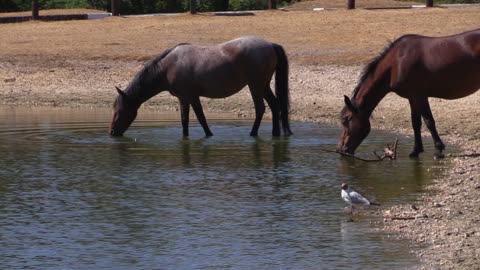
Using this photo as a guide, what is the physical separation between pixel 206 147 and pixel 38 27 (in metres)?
16.9

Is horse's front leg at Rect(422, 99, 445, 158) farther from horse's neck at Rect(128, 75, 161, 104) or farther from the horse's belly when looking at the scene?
horse's neck at Rect(128, 75, 161, 104)

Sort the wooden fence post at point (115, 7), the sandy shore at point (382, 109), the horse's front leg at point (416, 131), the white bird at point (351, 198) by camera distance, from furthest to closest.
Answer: the wooden fence post at point (115, 7)
the horse's front leg at point (416, 131)
the white bird at point (351, 198)
the sandy shore at point (382, 109)

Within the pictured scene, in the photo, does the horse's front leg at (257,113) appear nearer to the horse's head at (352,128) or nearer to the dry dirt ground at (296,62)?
the dry dirt ground at (296,62)

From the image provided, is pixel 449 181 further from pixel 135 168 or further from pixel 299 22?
pixel 299 22

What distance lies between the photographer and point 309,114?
64.1ft

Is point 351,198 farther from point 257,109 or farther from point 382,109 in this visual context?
point 382,109

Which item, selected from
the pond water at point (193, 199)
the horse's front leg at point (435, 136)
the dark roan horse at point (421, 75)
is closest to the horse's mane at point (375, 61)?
the dark roan horse at point (421, 75)

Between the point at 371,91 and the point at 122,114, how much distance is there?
439 cm

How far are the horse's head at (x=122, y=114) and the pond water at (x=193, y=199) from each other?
0.25 m

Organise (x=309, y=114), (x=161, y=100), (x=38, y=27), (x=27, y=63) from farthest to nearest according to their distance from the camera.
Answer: (x=38, y=27), (x=27, y=63), (x=161, y=100), (x=309, y=114)

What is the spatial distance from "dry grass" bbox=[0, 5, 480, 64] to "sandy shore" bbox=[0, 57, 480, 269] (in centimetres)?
109

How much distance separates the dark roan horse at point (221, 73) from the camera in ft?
54.2

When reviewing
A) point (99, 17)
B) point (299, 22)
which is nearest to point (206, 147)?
point (299, 22)

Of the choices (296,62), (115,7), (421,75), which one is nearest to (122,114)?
(421,75)
